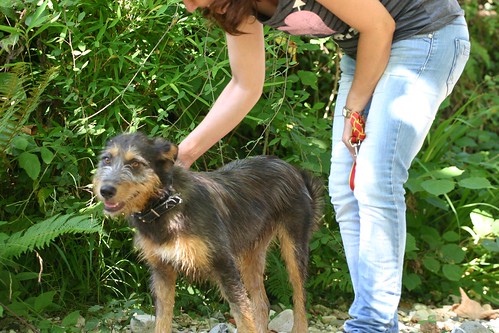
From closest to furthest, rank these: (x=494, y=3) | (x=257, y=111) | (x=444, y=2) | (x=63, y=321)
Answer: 1. (x=444, y=2)
2. (x=63, y=321)
3. (x=257, y=111)
4. (x=494, y=3)

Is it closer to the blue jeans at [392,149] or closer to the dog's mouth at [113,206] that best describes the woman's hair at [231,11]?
the blue jeans at [392,149]

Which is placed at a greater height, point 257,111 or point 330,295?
point 257,111

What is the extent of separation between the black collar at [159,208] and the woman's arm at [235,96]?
0.32 meters

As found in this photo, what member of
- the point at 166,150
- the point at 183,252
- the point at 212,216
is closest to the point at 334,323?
the point at 212,216

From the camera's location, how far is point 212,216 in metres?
4.84

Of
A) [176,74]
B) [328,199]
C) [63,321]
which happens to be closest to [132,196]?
[63,321]

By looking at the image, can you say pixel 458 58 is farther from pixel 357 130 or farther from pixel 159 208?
pixel 159 208

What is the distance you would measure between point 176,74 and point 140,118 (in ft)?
1.39

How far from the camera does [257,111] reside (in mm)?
6320

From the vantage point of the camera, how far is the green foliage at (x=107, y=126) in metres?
5.59

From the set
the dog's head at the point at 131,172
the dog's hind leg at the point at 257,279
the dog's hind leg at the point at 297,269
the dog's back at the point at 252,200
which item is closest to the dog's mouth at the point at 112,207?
the dog's head at the point at 131,172

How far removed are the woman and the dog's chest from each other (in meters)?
0.88

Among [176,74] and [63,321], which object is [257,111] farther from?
[63,321]

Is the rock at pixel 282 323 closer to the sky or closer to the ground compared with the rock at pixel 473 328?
closer to the ground
